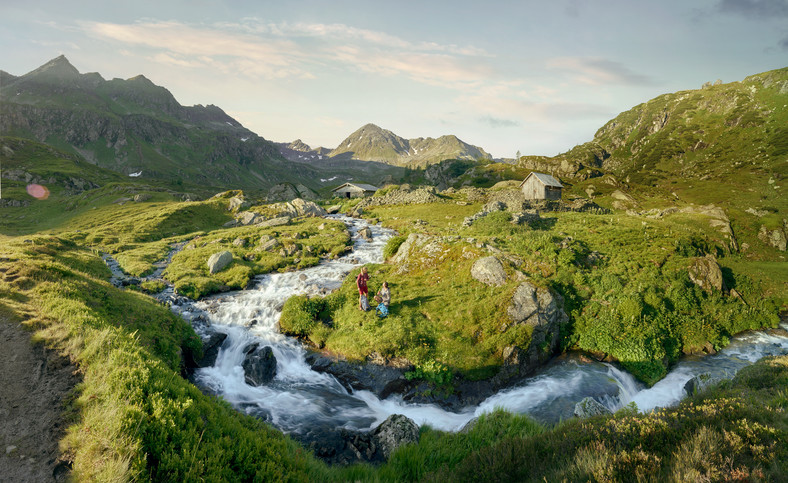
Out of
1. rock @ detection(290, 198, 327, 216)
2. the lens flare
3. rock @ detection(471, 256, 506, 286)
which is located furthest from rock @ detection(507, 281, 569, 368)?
the lens flare

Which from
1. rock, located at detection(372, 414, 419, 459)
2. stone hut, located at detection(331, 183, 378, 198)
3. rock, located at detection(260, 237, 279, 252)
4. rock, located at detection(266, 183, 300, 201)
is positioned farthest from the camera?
stone hut, located at detection(331, 183, 378, 198)

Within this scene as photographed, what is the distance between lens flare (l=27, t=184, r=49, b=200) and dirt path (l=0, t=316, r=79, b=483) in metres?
122

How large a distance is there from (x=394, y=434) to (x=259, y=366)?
354 inches

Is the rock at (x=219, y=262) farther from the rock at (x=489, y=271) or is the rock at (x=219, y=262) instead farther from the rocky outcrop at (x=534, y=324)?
the rocky outcrop at (x=534, y=324)

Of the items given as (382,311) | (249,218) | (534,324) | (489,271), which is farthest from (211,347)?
(249,218)

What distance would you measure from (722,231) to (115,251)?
7568cm

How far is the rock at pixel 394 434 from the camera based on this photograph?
34.9 feet

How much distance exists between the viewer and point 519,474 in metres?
7.08

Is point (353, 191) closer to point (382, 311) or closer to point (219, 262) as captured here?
point (219, 262)

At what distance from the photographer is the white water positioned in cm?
1378

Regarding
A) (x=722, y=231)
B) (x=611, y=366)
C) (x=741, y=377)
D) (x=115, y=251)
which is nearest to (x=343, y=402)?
(x=611, y=366)

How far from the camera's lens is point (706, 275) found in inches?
890

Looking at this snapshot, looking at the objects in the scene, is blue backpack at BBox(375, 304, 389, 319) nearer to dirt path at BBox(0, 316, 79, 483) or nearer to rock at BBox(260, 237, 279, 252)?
dirt path at BBox(0, 316, 79, 483)

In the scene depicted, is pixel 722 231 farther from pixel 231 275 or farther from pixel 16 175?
pixel 16 175
